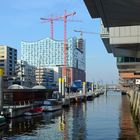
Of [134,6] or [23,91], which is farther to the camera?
[23,91]

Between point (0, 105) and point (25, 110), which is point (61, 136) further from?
point (25, 110)

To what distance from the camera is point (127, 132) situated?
1871 inches

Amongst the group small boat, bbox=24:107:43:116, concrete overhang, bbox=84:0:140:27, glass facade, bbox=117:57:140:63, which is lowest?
small boat, bbox=24:107:43:116

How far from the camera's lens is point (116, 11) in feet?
75.5

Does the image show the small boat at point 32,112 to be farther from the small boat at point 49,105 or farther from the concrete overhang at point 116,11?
the concrete overhang at point 116,11

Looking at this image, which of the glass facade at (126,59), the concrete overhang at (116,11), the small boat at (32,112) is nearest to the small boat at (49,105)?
the small boat at (32,112)

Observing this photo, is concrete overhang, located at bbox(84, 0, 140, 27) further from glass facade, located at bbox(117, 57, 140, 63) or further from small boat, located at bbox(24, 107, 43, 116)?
glass facade, located at bbox(117, 57, 140, 63)

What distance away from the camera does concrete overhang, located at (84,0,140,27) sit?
20.7m

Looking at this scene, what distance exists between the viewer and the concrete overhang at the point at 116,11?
20744 millimetres

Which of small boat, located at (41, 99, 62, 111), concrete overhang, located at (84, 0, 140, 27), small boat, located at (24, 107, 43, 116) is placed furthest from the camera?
small boat, located at (41, 99, 62, 111)

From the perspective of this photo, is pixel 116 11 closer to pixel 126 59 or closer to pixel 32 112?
pixel 32 112

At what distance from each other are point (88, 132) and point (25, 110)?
1005 inches

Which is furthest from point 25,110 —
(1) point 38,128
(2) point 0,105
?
(1) point 38,128

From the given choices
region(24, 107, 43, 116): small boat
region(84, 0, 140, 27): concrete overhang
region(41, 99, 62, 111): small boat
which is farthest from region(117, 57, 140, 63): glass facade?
region(84, 0, 140, 27): concrete overhang
